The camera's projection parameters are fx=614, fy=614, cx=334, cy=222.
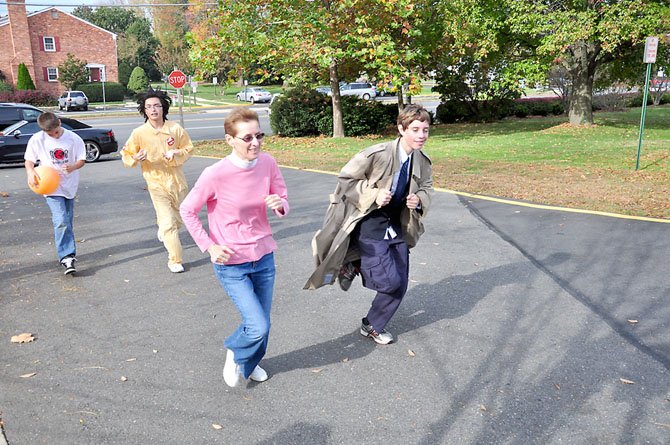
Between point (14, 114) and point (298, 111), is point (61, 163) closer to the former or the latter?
point (14, 114)

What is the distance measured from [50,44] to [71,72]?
13.9 feet

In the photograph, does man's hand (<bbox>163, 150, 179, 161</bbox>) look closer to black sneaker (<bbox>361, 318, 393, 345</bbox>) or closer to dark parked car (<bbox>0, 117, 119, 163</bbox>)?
black sneaker (<bbox>361, 318, 393, 345</bbox>)

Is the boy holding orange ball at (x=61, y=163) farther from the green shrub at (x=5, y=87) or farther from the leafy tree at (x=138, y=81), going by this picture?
the leafy tree at (x=138, y=81)

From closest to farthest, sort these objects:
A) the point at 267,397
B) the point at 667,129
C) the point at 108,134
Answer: the point at 267,397 → the point at 108,134 → the point at 667,129

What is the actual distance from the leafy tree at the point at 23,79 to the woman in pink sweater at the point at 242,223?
5037 cm

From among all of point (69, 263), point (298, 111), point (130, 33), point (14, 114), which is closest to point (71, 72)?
point (130, 33)

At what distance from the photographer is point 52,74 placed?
52094 millimetres

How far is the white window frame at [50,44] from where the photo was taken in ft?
170

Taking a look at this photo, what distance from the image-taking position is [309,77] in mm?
21141

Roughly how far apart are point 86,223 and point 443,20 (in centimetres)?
1619

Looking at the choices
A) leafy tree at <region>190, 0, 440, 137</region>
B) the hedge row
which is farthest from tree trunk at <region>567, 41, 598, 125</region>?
the hedge row

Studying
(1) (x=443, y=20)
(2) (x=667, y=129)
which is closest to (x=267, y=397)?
(1) (x=443, y=20)

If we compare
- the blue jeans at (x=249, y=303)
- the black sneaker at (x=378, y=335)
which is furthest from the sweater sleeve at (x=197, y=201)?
the black sneaker at (x=378, y=335)

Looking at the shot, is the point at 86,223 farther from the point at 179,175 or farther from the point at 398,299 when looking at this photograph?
the point at 398,299
